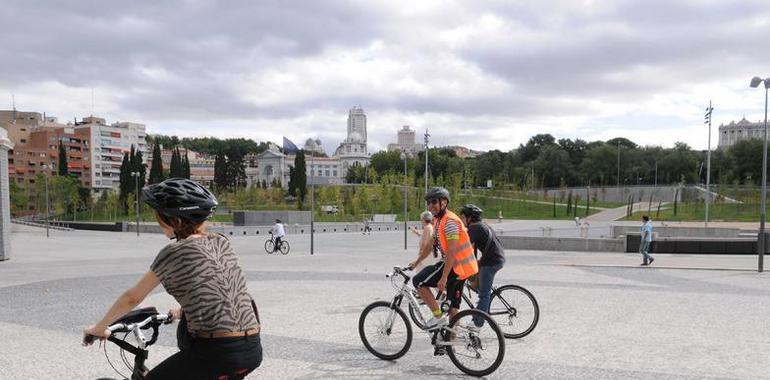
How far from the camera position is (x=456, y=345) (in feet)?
18.6

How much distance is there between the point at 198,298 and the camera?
102 inches

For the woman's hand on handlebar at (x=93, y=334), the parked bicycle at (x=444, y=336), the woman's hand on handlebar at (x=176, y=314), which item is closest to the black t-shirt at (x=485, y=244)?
the parked bicycle at (x=444, y=336)

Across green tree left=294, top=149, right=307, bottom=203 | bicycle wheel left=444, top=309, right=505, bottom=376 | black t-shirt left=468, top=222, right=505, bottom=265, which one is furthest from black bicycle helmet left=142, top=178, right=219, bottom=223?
green tree left=294, top=149, right=307, bottom=203

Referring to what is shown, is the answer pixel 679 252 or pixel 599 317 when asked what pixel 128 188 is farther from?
pixel 599 317

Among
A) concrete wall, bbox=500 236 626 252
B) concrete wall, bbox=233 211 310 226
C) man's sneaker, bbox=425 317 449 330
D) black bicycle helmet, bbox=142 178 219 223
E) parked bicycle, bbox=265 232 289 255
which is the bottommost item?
concrete wall, bbox=233 211 310 226

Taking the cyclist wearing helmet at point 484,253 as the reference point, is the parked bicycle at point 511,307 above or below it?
below

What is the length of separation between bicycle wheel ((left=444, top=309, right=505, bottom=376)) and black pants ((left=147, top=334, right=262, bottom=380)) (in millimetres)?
3229

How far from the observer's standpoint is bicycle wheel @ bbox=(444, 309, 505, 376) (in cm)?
543

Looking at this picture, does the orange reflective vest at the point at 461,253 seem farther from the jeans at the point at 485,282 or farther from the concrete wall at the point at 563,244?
the concrete wall at the point at 563,244

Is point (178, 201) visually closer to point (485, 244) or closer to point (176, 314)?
point (176, 314)

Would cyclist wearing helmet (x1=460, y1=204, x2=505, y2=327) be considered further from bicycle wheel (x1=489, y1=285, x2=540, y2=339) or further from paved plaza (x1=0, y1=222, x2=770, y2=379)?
paved plaza (x1=0, y1=222, x2=770, y2=379)

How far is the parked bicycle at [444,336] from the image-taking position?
216 inches

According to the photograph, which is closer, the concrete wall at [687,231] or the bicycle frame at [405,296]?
the bicycle frame at [405,296]

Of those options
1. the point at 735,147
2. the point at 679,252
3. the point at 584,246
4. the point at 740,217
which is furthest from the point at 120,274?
the point at 735,147
